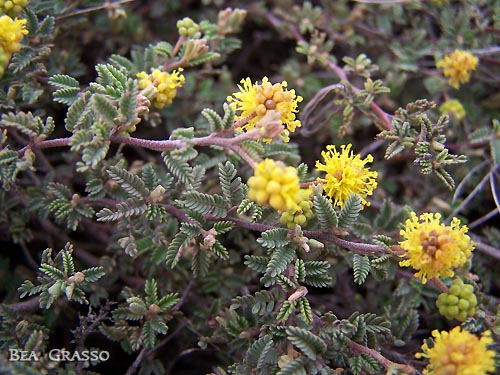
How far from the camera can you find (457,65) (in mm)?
2529

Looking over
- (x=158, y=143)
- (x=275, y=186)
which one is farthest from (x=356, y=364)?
(x=158, y=143)

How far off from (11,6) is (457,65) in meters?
2.10

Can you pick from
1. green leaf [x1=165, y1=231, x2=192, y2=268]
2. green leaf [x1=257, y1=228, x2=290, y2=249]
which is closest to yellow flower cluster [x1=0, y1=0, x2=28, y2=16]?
green leaf [x1=165, y1=231, x2=192, y2=268]

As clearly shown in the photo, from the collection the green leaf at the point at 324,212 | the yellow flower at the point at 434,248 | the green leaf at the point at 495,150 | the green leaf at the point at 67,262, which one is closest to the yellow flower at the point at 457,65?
the green leaf at the point at 495,150

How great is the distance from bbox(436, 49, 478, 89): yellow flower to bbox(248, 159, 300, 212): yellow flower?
1.50 metres

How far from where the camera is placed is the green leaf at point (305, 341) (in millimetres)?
1707

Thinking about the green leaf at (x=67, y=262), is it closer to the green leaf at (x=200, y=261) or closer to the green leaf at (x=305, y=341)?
the green leaf at (x=200, y=261)

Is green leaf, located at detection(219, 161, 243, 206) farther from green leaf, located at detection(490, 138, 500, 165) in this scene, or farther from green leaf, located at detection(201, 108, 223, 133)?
green leaf, located at detection(490, 138, 500, 165)

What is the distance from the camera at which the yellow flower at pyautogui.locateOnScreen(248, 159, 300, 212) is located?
Answer: 4.87ft

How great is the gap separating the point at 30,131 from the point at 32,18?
2.18 ft

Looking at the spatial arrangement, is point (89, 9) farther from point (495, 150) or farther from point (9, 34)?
point (495, 150)

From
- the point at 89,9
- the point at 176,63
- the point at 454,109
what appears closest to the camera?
the point at 176,63

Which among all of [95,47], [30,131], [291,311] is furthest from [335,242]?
[95,47]

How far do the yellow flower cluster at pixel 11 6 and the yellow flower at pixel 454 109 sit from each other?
2.05 m
